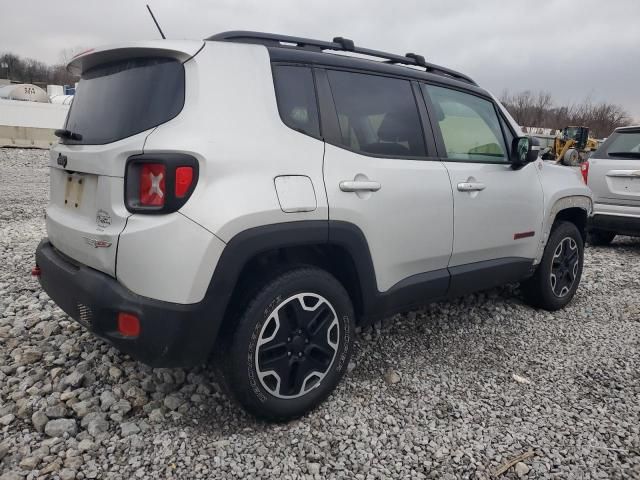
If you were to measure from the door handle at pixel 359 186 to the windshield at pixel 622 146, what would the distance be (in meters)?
5.49

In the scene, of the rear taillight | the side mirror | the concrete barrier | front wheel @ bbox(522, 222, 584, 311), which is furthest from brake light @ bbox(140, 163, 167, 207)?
the concrete barrier

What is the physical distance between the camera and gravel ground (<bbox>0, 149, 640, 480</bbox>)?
87.0 inches

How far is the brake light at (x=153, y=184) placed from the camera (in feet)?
6.61

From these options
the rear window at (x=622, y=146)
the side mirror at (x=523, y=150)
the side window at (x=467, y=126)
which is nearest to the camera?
the side window at (x=467, y=126)

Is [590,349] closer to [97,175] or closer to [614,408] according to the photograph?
[614,408]

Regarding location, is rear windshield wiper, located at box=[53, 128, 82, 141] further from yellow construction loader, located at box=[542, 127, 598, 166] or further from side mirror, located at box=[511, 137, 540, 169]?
yellow construction loader, located at box=[542, 127, 598, 166]

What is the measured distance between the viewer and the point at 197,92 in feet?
6.94

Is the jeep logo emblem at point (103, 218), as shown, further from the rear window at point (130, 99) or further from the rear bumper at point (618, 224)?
the rear bumper at point (618, 224)

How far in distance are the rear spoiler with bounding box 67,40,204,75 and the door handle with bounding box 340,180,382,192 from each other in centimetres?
92

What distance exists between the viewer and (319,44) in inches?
106

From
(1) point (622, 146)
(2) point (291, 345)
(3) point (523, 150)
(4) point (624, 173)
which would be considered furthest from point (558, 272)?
(1) point (622, 146)

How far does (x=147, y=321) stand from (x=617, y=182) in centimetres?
648

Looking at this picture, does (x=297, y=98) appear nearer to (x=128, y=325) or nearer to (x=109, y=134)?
(x=109, y=134)

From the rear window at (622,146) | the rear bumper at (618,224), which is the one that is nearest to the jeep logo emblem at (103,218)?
the rear bumper at (618,224)
